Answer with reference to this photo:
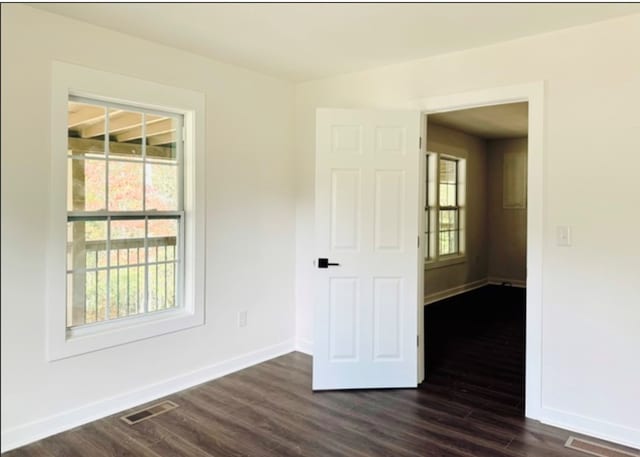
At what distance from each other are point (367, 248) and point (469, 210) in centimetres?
448

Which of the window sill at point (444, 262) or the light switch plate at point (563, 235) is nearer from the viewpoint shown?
the light switch plate at point (563, 235)

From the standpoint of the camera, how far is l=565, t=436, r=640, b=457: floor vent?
2.45m

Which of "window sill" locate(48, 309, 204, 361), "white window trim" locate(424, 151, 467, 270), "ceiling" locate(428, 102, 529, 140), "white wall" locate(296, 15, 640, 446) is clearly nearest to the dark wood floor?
"white wall" locate(296, 15, 640, 446)

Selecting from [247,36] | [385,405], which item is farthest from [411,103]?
[385,405]


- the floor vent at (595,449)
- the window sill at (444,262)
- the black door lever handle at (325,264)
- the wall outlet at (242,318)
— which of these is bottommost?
the floor vent at (595,449)

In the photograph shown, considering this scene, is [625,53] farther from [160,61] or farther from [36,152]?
[36,152]

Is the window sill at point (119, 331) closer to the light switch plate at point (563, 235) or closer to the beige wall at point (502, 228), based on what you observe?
the light switch plate at point (563, 235)

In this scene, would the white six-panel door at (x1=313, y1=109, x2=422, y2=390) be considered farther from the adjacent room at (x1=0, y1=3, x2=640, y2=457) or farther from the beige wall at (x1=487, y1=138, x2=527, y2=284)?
the beige wall at (x1=487, y1=138, x2=527, y2=284)

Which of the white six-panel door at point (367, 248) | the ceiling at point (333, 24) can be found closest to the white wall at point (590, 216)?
the ceiling at point (333, 24)

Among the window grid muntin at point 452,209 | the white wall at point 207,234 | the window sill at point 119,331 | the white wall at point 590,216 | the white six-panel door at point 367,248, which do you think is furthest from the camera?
the window grid muntin at point 452,209

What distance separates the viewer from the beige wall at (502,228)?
7.51 m

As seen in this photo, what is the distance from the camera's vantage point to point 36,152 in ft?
8.15

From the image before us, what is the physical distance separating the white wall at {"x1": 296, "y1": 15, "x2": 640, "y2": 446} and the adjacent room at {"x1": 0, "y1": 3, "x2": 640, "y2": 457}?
0.4 inches

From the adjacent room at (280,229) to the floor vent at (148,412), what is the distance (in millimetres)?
Result: 31
